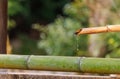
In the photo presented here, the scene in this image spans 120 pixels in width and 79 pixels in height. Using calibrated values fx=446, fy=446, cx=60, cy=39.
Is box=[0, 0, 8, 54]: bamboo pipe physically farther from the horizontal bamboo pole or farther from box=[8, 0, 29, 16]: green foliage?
box=[8, 0, 29, 16]: green foliage

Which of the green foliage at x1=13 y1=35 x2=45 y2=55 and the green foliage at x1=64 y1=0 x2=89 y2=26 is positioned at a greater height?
the green foliage at x1=64 y1=0 x2=89 y2=26

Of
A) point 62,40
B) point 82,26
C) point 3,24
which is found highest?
point 3,24

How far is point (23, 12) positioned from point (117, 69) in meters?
9.58

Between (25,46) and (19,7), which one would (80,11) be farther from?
(25,46)

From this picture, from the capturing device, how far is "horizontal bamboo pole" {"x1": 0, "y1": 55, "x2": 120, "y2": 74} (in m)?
2.73

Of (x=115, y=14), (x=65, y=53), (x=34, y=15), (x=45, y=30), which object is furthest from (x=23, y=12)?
(x=115, y=14)

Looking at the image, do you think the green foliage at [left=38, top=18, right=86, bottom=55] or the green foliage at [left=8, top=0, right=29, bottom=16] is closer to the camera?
the green foliage at [left=38, top=18, right=86, bottom=55]

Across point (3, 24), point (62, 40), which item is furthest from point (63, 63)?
point (62, 40)

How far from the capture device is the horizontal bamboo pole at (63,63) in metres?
2.73

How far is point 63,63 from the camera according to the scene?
2.82 m

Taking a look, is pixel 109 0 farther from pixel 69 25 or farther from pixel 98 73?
pixel 98 73

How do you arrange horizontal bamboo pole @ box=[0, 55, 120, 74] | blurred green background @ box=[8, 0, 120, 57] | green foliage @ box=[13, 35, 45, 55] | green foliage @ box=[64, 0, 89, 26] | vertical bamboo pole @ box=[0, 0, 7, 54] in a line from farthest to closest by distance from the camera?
green foliage @ box=[13, 35, 45, 55]
green foliage @ box=[64, 0, 89, 26]
blurred green background @ box=[8, 0, 120, 57]
vertical bamboo pole @ box=[0, 0, 7, 54]
horizontal bamboo pole @ box=[0, 55, 120, 74]

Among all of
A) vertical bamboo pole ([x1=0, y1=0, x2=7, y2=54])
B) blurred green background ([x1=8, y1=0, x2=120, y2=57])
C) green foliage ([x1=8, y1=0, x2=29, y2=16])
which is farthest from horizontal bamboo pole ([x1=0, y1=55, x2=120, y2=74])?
green foliage ([x1=8, y1=0, x2=29, y2=16])

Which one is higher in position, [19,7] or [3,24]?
[3,24]
